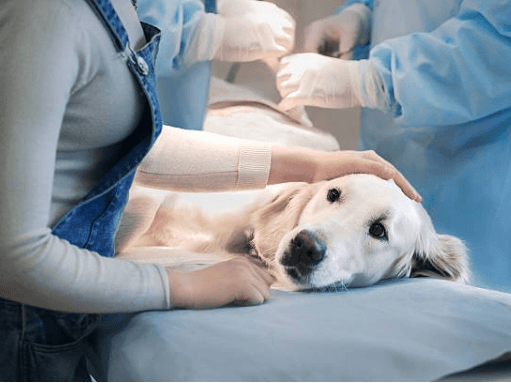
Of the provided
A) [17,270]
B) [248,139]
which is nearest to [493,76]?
[248,139]

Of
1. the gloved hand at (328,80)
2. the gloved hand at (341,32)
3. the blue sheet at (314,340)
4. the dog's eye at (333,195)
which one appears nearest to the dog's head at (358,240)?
the dog's eye at (333,195)

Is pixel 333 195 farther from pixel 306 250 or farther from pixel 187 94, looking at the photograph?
pixel 187 94

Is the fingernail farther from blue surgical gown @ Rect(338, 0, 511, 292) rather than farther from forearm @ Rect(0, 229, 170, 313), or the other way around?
forearm @ Rect(0, 229, 170, 313)

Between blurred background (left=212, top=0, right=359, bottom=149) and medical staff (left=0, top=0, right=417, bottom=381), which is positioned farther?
blurred background (left=212, top=0, right=359, bottom=149)

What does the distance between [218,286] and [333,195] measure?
40cm

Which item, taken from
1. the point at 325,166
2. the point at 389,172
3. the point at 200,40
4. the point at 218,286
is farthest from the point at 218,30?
the point at 218,286

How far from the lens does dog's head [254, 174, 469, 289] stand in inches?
35.5

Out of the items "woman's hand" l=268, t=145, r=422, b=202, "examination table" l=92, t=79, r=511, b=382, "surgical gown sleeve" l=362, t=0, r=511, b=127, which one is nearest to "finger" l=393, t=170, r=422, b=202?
"woman's hand" l=268, t=145, r=422, b=202

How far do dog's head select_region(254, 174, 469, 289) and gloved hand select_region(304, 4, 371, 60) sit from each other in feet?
1.01

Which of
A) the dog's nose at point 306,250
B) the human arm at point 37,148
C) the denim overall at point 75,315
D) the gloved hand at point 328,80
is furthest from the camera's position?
the gloved hand at point 328,80

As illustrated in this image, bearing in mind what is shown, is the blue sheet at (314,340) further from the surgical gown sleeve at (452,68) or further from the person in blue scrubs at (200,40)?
the person in blue scrubs at (200,40)

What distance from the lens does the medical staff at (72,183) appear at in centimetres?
54

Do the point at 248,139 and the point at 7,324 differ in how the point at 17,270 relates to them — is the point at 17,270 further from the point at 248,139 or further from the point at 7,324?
the point at 248,139

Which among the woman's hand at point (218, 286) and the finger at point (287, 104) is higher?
→ the finger at point (287, 104)
